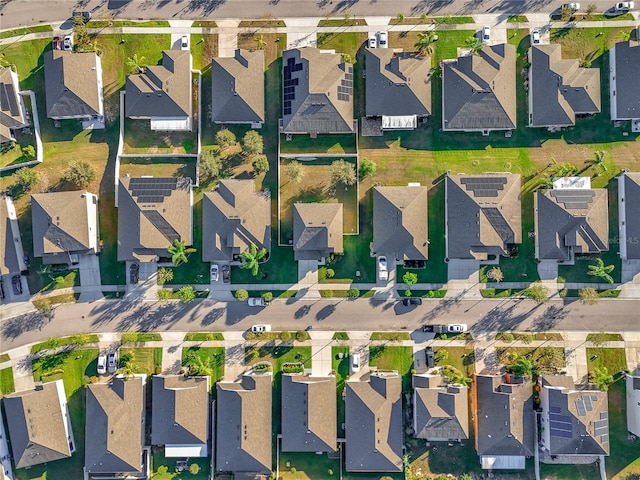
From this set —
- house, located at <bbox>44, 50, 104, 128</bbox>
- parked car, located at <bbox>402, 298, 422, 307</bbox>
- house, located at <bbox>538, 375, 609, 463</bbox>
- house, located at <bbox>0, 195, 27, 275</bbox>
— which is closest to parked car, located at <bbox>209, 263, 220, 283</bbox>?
A: house, located at <bbox>0, 195, 27, 275</bbox>

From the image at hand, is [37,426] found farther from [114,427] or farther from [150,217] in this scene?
[150,217]

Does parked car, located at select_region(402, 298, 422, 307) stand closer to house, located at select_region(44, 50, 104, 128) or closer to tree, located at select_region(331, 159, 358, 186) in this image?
tree, located at select_region(331, 159, 358, 186)

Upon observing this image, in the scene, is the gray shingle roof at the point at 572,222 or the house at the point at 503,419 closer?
the house at the point at 503,419

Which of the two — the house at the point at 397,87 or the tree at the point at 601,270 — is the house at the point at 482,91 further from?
the tree at the point at 601,270

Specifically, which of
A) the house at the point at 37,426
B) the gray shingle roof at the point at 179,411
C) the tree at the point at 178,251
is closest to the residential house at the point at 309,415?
the gray shingle roof at the point at 179,411

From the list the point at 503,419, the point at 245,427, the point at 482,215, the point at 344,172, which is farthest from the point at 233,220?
the point at 503,419

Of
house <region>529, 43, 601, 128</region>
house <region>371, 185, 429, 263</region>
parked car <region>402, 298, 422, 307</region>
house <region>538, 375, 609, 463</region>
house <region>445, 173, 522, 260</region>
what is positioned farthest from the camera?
parked car <region>402, 298, 422, 307</region>
